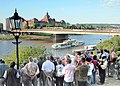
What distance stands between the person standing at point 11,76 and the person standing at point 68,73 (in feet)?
4.22

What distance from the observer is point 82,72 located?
748 cm

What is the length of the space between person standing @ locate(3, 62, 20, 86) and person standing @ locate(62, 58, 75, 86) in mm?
1285

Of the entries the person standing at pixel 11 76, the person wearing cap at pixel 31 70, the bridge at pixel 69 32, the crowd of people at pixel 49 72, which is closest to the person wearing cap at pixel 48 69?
the crowd of people at pixel 49 72

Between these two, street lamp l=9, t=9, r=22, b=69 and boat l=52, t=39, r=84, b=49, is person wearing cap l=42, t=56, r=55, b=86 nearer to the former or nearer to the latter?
street lamp l=9, t=9, r=22, b=69

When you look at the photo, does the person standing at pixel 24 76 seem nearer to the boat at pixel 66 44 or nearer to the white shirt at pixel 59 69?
the white shirt at pixel 59 69

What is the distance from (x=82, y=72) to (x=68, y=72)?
415 mm

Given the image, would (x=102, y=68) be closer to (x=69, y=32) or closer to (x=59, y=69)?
(x=59, y=69)

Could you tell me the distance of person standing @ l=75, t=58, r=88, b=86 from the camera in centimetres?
743

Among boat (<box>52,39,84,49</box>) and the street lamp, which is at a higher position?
the street lamp

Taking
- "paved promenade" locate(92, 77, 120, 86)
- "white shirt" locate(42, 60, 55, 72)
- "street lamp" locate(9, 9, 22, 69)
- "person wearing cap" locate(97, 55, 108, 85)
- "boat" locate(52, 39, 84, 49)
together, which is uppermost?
"street lamp" locate(9, 9, 22, 69)

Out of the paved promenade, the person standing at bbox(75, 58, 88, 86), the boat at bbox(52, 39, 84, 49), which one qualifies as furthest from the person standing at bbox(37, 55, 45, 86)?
the boat at bbox(52, 39, 84, 49)

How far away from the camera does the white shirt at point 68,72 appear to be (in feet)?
24.9

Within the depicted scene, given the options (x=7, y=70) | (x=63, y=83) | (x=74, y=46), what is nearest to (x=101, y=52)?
(x=63, y=83)

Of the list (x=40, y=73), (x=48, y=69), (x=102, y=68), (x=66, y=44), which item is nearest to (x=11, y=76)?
(x=48, y=69)
